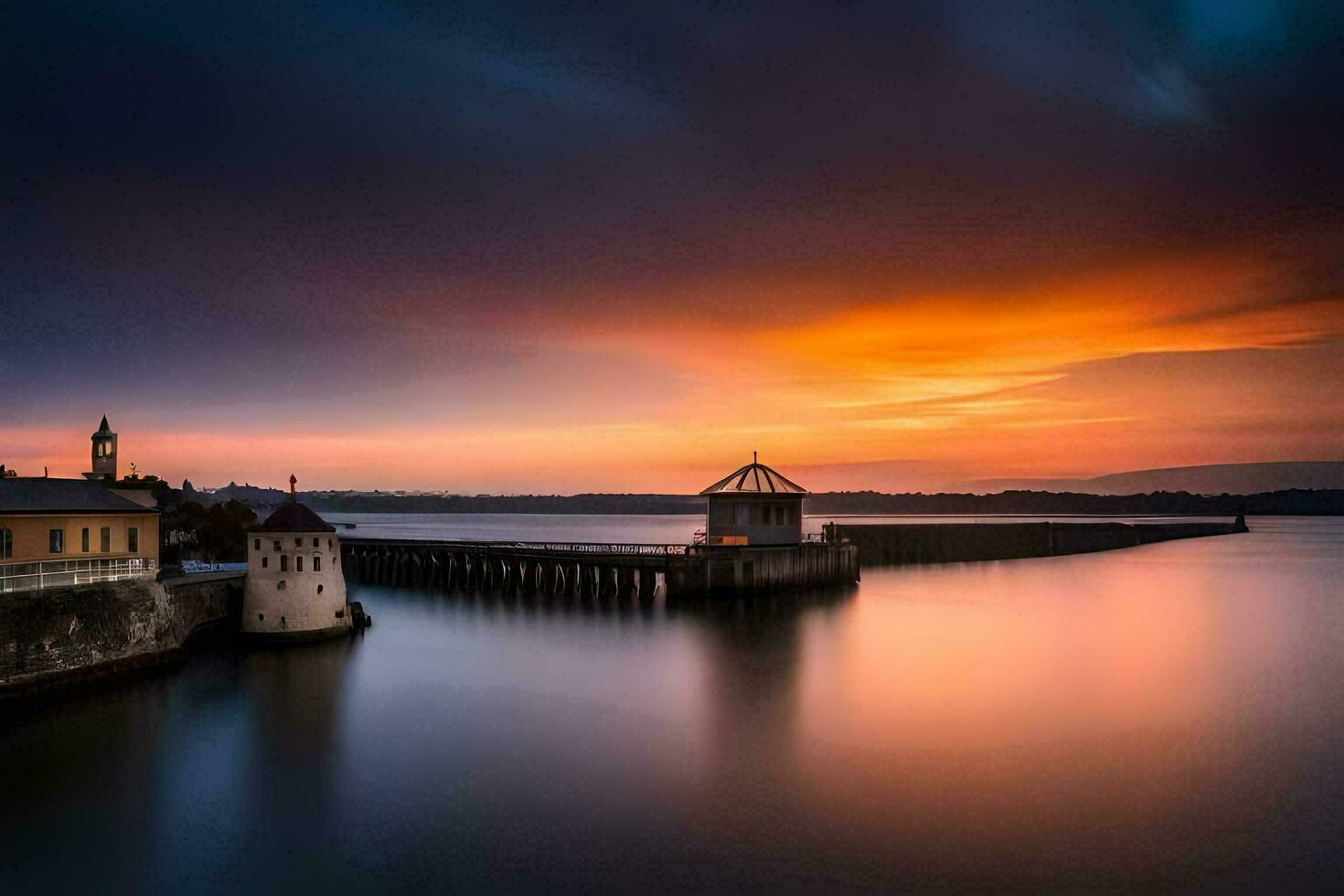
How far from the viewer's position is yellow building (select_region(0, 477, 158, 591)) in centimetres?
2688

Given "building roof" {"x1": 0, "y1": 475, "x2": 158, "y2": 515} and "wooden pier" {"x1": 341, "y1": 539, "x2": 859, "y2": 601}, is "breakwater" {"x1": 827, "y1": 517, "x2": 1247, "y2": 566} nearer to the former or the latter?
"wooden pier" {"x1": 341, "y1": 539, "x2": 859, "y2": 601}

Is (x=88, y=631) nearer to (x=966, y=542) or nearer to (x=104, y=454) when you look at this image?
(x=104, y=454)

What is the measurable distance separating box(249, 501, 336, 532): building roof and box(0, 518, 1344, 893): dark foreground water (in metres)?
4.37

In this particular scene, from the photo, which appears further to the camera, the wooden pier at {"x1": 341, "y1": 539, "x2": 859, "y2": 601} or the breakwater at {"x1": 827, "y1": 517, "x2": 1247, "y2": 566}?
the breakwater at {"x1": 827, "y1": 517, "x2": 1247, "y2": 566}

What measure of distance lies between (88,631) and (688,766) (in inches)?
705

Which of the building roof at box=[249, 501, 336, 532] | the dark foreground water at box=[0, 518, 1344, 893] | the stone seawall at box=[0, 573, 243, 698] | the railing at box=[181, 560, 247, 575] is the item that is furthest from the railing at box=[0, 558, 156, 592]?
the railing at box=[181, 560, 247, 575]

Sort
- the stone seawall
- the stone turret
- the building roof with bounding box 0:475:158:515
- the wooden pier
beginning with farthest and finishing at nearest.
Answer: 1. the wooden pier
2. the stone turret
3. the building roof with bounding box 0:475:158:515
4. the stone seawall

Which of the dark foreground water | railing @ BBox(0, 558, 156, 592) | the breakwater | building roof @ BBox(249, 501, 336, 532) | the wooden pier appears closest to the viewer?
the dark foreground water

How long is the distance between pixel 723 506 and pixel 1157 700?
2277 centimetres

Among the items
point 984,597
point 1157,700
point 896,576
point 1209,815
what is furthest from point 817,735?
point 896,576

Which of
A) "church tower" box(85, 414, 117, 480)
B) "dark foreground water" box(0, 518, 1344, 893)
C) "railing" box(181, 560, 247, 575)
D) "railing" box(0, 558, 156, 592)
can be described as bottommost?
"dark foreground water" box(0, 518, 1344, 893)

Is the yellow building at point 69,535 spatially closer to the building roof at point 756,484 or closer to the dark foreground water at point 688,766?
the dark foreground water at point 688,766

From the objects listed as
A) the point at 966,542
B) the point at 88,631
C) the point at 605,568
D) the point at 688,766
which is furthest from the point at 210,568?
the point at 966,542

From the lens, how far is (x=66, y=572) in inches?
1056
